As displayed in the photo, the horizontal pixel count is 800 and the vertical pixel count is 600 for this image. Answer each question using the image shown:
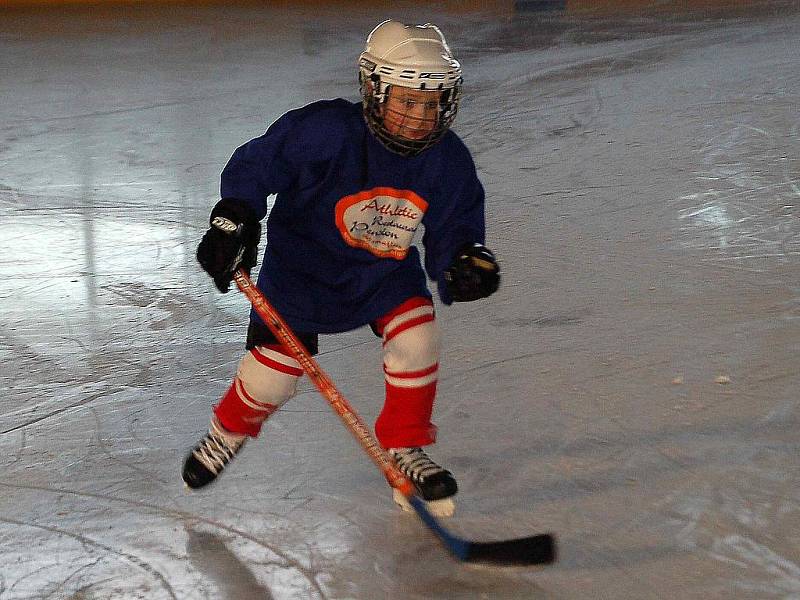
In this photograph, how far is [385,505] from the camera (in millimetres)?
2066

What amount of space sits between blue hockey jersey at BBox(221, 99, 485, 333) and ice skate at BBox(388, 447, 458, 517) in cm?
26

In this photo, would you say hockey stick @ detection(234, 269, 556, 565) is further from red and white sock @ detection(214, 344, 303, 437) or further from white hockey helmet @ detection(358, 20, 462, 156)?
white hockey helmet @ detection(358, 20, 462, 156)

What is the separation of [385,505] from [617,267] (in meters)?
1.43

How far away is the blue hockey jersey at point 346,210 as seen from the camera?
1939 millimetres

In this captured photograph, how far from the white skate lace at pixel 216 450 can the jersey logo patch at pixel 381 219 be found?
430 mm

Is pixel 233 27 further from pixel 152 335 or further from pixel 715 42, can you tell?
pixel 152 335

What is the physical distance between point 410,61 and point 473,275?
1.20 feet

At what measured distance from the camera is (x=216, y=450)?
208cm

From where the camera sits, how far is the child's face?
6.01ft

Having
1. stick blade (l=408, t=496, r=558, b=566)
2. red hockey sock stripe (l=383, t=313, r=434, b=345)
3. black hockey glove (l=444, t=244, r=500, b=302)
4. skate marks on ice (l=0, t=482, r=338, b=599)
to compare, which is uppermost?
black hockey glove (l=444, t=244, r=500, b=302)

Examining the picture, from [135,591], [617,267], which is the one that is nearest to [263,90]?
[617,267]

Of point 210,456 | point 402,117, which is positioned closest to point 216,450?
point 210,456

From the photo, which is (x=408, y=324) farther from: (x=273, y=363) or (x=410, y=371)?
(x=273, y=363)

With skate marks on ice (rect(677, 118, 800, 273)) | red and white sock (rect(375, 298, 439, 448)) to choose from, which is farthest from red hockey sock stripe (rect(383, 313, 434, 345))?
skate marks on ice (rect(677, 118, 800, 273))
